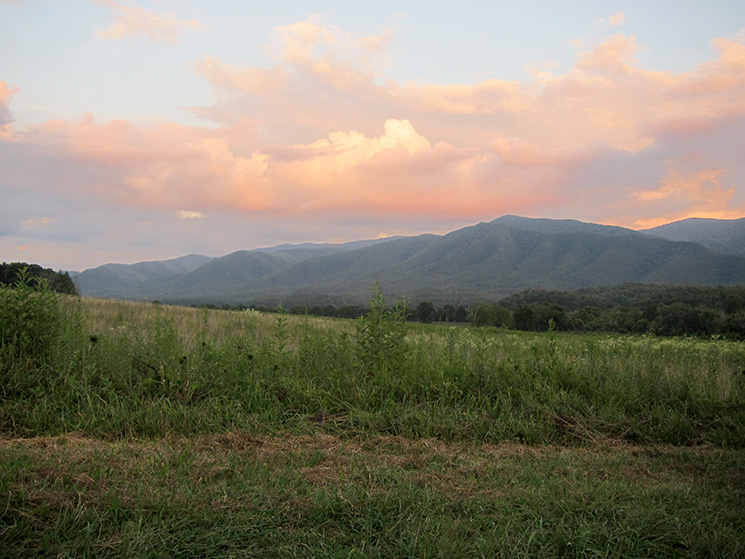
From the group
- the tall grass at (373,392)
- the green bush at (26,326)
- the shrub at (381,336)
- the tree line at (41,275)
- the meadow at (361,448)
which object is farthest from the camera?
the tree line at (41,275)

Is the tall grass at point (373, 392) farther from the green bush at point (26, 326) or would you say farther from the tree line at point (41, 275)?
the tree line at point (41, 275)

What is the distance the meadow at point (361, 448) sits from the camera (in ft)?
9.66

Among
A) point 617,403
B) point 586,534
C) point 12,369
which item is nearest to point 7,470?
point 12,369

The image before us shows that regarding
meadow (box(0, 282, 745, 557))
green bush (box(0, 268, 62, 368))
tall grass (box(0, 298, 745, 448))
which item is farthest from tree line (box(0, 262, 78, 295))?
meadow (box(0, 282, 745, 557))

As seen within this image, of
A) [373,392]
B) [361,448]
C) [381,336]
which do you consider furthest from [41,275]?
[361,448]

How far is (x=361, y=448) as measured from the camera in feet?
15.3

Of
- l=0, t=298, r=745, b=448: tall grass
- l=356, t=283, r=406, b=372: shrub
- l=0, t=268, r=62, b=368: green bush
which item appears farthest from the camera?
l=356, t=283, r=406, b=372: shrub

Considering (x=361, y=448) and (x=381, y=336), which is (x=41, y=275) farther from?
(x=361, y=448)

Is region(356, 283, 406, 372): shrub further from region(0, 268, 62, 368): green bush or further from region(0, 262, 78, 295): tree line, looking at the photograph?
region(0, 262, 78, 295): tree line

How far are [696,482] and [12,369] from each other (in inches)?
302

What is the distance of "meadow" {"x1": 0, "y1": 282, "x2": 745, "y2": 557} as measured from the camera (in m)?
2.94

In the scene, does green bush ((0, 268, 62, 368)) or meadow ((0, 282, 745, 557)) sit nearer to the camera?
meadow ((0, 282, 745, 557))

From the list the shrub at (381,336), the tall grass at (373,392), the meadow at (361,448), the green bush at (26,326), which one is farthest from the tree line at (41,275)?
the shrub at (381,336)

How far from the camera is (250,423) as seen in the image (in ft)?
16.9
